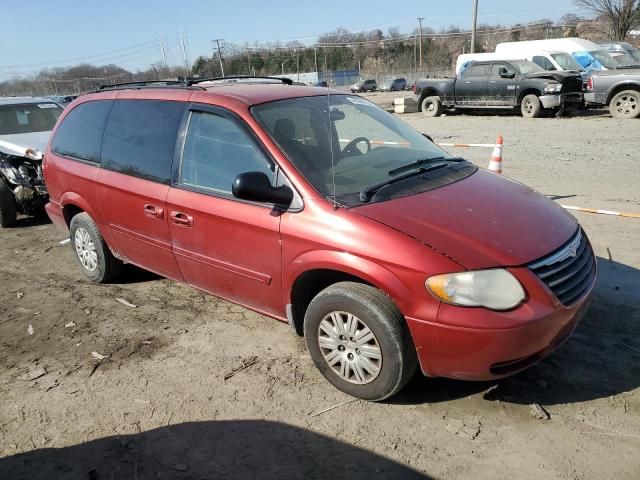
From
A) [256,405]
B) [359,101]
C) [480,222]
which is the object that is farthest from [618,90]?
[256,405]

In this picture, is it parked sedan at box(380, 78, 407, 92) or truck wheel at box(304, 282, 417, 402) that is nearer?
truck wheel at box(304, 282, 417, 402)

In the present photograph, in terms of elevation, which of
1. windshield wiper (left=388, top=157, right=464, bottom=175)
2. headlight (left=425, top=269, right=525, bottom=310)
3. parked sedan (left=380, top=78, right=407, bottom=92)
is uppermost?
windshield wiper (left=388, top=157, right=464, bottom=175)

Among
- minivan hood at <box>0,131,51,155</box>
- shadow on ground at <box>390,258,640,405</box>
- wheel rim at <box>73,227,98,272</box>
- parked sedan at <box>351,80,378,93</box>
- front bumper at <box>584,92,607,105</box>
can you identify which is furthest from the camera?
parked sedan at <box>351,80,378,93</box>

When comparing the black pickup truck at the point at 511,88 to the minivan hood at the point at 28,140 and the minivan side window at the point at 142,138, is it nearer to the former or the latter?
the minivan hood at the point at 28,140

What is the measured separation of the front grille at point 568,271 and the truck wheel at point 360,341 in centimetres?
80

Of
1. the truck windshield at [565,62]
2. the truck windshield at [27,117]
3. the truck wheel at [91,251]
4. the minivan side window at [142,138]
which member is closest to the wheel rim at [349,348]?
the minivan side window at [142,138]

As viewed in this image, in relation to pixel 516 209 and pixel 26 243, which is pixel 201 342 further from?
pixel 26 243

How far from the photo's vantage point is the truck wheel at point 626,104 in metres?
14.9

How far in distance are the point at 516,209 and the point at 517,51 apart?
2387cm

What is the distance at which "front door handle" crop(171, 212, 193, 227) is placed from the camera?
3.66 m

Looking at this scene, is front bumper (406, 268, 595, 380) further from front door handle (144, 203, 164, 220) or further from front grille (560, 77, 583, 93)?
front grille (560, 77, 583, 93)

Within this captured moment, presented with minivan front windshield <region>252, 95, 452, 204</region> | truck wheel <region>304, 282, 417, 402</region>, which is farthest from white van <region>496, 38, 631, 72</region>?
truck wheel <region>304, 282, 417, 402</region>

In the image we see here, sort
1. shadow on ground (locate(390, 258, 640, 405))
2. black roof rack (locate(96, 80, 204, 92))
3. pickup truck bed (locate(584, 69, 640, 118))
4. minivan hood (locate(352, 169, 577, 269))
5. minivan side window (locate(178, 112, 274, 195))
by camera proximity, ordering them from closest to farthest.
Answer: minivan hood (locate(352, 169, 577, 269)) < shadow on ground (locate(390, 258, 640, 405)) < minivan side window (locate(178, 112, 274, 195)) < black roof rack (locate(96, 80, 204, 92)) < pickup truck bed (locate(584, 69, 640, 118))

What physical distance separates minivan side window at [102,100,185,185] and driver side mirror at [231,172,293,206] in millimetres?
1007
